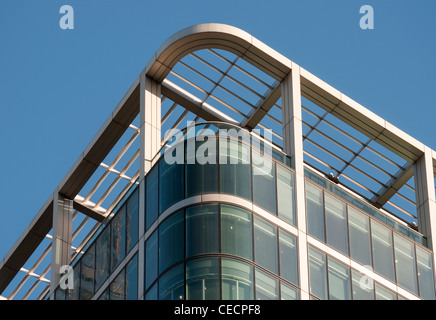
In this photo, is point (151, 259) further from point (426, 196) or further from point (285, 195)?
point (426, 196)

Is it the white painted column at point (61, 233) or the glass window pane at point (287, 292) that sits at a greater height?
the white painted column at point (61, 233)

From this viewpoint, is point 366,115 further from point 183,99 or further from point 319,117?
point 183,99

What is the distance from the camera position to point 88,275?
60.8 m

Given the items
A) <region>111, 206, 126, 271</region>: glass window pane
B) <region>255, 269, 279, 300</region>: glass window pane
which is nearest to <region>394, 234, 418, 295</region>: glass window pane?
<region>255, 269, 279, 300</region>: glass window pane

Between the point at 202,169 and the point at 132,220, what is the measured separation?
5.08m

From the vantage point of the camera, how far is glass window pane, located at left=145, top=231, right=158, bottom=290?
53.1 m

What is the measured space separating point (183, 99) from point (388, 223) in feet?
37.5

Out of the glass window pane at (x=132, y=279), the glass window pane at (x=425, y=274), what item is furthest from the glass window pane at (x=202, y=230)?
the glass window pane at (x=425, y=274)

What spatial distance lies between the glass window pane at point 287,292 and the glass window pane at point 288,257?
0.36 m

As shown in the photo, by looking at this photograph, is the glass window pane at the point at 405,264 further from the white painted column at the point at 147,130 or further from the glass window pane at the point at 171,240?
the white painted column at the point at 147,130

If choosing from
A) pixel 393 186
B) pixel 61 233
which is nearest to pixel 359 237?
pixel 393 186

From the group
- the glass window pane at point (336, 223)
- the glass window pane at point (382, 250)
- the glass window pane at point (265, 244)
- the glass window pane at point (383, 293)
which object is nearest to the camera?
the glass window pane at point (265, 244)

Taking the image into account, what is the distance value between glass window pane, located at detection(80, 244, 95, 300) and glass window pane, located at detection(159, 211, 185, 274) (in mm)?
7945

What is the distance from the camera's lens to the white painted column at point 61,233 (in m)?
65.4
